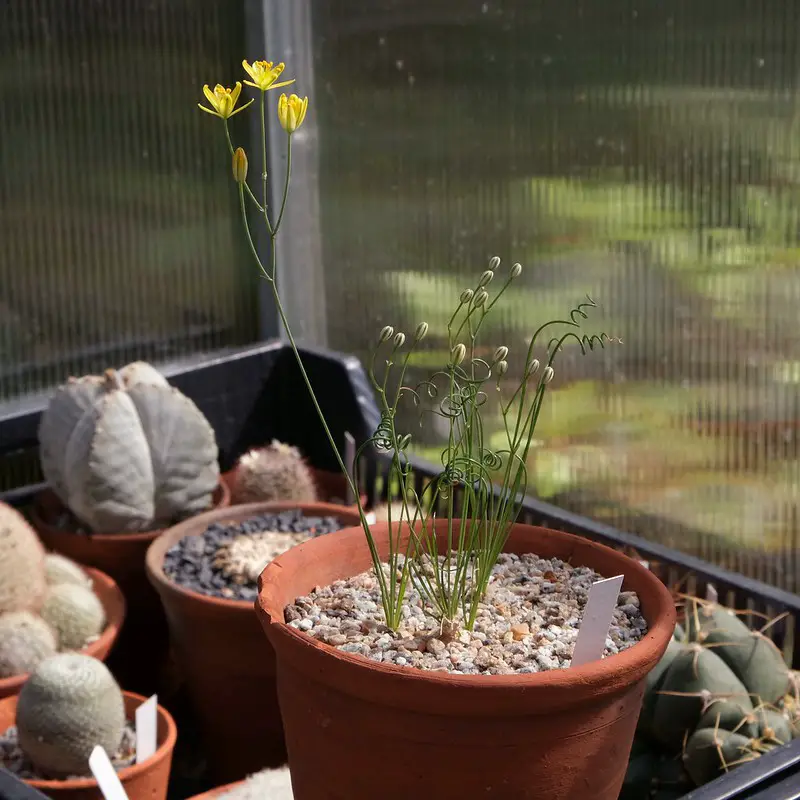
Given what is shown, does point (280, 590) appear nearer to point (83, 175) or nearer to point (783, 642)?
point (783, 642)

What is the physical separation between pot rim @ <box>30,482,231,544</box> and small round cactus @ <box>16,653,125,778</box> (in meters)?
0.46

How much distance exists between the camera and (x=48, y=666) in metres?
1.38

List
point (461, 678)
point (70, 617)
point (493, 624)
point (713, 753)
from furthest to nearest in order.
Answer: point (70, 617) < point (713, 753) < point (493, 624) < point (461, 678)

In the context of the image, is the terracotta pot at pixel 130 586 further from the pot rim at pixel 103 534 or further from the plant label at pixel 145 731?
the plant label at pixel 145 731

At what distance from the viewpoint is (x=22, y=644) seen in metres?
1.54

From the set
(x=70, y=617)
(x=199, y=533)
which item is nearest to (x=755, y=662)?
(x=199, y=533)

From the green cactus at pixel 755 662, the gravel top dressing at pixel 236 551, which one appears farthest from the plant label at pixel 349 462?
the green cactus at pixel 755 662

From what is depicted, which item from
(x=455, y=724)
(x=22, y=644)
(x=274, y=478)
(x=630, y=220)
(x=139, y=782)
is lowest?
(x=139, y=782)

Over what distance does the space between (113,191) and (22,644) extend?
3.25ft

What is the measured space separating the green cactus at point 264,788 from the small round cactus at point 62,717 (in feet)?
0.75

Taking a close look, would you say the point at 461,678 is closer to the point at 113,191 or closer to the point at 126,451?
the point at 126,451

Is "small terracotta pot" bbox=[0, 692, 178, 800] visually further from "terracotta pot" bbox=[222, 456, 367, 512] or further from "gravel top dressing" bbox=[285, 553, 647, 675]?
"terracotta pot" bbox=[222, 456, 367, 512]

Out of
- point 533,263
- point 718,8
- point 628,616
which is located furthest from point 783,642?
point 718,8

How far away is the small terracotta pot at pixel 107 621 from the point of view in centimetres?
151
